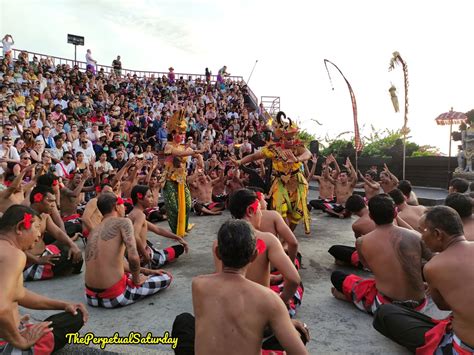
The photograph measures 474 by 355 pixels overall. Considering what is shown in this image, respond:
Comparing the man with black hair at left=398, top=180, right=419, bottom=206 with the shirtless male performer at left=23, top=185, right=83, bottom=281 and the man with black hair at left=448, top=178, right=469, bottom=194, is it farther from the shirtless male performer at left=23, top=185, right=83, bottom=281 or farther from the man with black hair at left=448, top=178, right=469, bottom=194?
the shirtless male performer at left=23, top=185, right=83, bottom=281

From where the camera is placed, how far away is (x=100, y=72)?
61.1 ft

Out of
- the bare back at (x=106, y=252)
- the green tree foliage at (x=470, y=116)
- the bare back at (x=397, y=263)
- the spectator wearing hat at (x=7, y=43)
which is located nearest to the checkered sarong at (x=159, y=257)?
the bare back at (x=106, y=252)

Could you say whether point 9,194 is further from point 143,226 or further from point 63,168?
point 63,168

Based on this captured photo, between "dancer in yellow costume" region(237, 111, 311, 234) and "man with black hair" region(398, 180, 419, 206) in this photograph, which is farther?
"dancer in yellow costume" region(237, 111, 311, 234)

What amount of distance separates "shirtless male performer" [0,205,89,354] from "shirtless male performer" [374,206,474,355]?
2.43 m

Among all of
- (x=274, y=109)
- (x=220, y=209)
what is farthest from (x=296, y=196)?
(x=274, y=109)

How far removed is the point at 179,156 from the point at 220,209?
11.2 ft

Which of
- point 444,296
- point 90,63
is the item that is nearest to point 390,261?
point 444,296

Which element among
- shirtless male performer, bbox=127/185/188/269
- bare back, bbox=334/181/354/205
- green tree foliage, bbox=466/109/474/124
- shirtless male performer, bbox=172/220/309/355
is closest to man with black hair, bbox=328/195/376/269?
shirtless male performer, bbox=127/185/188/269

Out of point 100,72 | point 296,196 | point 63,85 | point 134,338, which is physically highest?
point 100,72

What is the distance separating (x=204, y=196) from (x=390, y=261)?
671 cm

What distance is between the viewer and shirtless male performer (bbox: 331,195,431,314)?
A: 3.29 m

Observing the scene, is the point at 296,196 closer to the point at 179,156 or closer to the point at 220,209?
the point at 179,156

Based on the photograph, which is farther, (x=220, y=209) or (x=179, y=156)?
(x=220, y=209)
